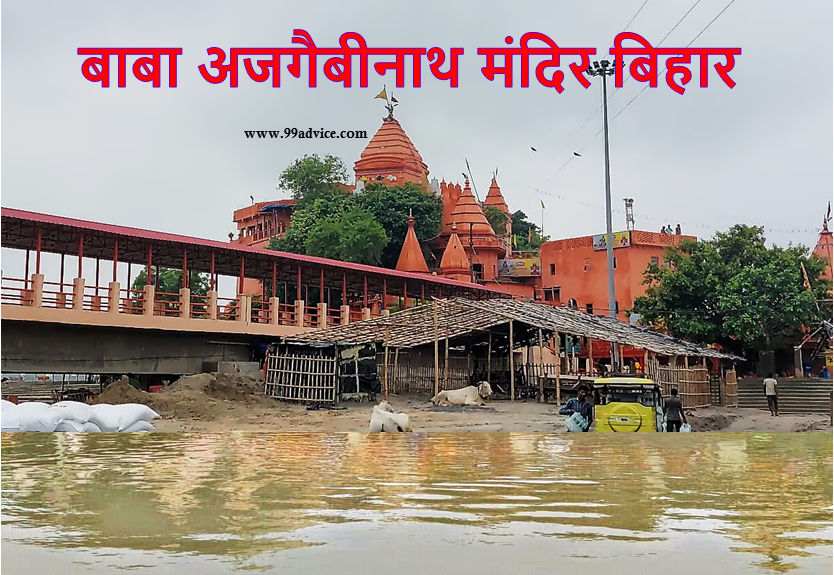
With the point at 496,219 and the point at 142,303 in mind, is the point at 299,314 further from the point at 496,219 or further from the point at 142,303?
the point at 496,219

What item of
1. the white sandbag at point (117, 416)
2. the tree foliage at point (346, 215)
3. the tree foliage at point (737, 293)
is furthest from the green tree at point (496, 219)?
the white sandbag at point (117, 416)

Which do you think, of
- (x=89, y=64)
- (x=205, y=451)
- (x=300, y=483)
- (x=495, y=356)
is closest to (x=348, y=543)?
(x=300, y=483)

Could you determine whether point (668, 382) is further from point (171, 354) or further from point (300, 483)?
point (300, 483)

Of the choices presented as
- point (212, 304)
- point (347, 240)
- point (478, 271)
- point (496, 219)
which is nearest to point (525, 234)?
point (496, 219)

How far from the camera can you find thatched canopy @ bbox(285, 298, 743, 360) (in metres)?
18.1

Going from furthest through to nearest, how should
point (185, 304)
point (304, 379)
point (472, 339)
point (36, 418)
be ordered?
point (472, 339), point (185, 304), point (304, 379), point (36, 418)

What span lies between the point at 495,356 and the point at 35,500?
67.3 ft

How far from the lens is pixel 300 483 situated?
5.25m

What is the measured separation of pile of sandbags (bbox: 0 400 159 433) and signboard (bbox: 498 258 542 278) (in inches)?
1271

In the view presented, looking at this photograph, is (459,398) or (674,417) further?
(459,398)

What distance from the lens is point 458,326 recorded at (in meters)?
18.9

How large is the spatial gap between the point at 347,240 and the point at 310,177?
11.3 metres

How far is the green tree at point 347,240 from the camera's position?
119 ft

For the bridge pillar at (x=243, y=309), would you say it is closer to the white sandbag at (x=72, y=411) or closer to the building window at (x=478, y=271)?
the white sandbag at (x=72, y=411)
